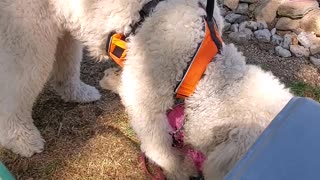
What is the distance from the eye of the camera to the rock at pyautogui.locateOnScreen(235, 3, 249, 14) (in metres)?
3.88

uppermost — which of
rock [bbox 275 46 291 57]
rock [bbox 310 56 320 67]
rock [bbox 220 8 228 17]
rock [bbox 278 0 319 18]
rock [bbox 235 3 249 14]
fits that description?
rock [bbox 278 0 319 18]

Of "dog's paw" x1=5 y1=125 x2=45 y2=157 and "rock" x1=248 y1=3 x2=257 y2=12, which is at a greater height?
"rock" x1=248 y1=3 x2=257 y2=12

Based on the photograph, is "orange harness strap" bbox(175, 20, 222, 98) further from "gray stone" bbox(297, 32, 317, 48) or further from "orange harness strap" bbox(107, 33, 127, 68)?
"gray stone" bbox(297, 32, 317, 48)

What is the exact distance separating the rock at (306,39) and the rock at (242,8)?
570 millimetres

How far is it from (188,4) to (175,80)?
39 centimetres

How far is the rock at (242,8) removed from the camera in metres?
3.88

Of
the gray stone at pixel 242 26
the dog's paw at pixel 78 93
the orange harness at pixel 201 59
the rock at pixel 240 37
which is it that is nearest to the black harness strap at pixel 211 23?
the orange harness at pixel 201 59

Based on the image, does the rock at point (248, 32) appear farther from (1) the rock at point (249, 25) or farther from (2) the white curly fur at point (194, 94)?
(2) the white curly fur at point (194, 94)

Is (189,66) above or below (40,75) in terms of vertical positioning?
above

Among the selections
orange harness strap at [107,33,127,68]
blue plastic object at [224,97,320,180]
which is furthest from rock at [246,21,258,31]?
blue plastic object at [224,97,320,180]

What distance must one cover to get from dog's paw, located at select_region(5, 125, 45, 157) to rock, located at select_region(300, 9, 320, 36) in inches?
98.4

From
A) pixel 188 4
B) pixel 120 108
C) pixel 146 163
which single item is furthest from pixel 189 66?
pixel 120 108

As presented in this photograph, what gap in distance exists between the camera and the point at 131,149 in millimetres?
2691

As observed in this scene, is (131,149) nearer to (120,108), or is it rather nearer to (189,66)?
(120,108)
